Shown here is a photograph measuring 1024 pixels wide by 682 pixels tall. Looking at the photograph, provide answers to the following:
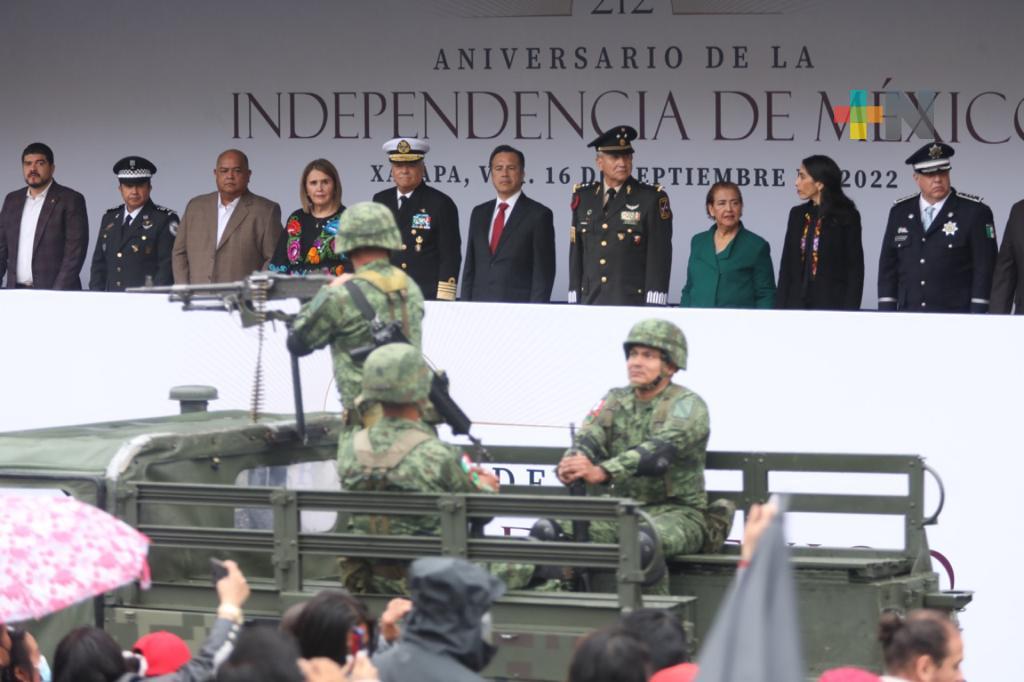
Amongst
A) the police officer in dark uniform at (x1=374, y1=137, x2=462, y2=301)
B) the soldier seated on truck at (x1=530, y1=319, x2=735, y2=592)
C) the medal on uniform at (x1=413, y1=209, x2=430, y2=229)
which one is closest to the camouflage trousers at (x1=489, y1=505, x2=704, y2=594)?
the soldier seated on truck at (x1=530, y1=319, x2=735, y2=592)

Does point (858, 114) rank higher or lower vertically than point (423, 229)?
higher

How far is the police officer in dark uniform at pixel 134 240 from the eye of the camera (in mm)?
15031

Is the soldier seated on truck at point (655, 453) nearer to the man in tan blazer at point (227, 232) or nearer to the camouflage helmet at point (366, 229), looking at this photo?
the camouflage helmet at point (366, 229)

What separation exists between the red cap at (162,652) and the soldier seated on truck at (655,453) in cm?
157

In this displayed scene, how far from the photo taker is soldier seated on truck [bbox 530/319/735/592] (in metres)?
7.69

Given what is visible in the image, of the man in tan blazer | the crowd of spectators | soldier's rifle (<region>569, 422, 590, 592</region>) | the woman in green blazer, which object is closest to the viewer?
the crowd of spectators

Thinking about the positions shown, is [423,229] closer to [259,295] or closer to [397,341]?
[259,295]

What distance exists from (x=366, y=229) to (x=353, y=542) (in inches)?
61.6

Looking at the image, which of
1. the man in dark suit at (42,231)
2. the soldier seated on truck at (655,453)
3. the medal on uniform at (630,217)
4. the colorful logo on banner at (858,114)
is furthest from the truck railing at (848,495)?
the man in dark suit at (42,231)

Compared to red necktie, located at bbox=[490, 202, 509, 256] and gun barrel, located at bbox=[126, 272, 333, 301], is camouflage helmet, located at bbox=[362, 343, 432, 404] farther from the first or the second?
red necktie, located at bbox=[490, 202, 509, 256]

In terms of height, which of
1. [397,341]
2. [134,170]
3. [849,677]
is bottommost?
[849,677]

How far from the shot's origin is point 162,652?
261 inches

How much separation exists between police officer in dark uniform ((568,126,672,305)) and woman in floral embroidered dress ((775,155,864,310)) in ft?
2.87

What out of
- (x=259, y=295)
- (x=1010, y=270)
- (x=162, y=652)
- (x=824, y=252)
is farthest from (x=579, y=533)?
(x=1010, y=270)
